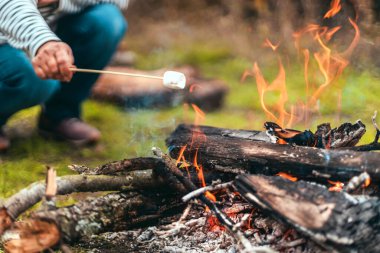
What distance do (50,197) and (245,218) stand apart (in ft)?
2.49

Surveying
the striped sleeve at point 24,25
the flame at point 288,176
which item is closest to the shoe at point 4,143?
the striped sleeve at point 24,25

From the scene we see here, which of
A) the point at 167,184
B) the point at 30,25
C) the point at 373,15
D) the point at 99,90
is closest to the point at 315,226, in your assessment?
the point at 167,184

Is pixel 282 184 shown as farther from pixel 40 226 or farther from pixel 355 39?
pixel 355 39

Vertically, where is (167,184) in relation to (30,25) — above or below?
below

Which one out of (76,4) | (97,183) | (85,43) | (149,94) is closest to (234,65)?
(149,94)

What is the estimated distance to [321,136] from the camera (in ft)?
8.49

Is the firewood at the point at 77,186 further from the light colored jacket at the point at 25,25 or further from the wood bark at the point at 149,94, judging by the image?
the wood bark at the point at 149,94

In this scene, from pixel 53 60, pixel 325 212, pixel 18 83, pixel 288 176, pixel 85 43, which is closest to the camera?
pixel 325 212

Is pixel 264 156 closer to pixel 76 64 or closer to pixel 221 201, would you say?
pixel 221 201

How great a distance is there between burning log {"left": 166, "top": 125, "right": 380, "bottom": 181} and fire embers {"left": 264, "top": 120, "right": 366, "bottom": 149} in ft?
0.33

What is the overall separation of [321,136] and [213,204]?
0.67 meters

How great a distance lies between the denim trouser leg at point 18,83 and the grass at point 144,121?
1.37 feet

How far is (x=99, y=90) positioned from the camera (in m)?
5.27

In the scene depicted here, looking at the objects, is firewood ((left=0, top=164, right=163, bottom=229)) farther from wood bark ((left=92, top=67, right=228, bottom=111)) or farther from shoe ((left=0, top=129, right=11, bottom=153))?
wood bark ((left=92, top=67, right=228, bottom=111))
